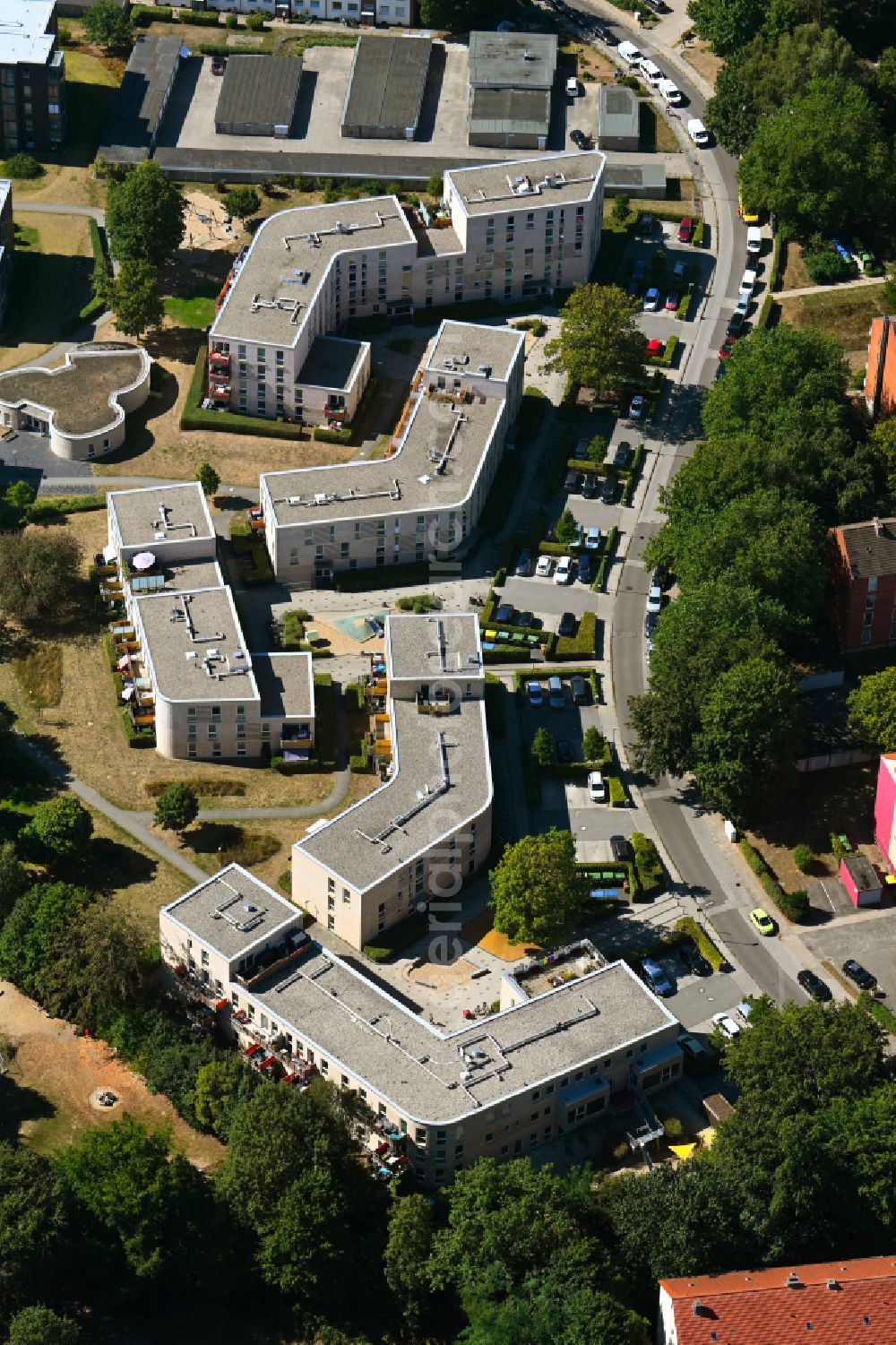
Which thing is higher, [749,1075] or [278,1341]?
[749,1075]

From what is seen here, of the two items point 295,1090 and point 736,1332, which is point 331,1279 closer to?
point 295,1090

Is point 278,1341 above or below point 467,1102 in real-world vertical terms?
below

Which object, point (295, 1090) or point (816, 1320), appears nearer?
point (816, 1320)

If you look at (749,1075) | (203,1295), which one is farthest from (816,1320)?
(203,1295)

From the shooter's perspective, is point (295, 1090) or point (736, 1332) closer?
point (736, 1332)

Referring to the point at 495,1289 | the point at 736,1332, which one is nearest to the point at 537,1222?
the point at 495,1289

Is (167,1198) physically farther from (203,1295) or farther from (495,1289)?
(495,1289)
